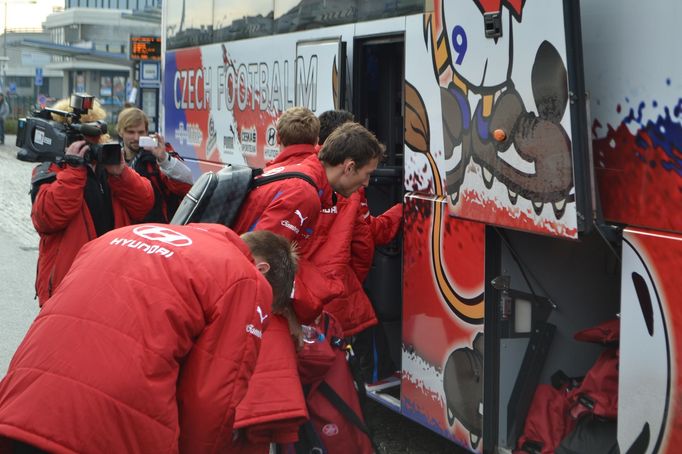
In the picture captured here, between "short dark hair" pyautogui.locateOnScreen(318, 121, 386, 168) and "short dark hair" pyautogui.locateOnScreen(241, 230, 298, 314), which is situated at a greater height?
"short dark hair" pyautogui.locateOnScreen(318, 121, 386, 168)

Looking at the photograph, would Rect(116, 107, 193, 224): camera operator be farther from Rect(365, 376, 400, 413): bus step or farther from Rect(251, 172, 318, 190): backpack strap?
Rect(365, 376, 400, 413): bus step

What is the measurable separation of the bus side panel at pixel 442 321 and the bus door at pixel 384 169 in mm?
536

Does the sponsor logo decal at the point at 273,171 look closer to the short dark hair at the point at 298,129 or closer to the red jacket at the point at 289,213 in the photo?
the red jacket at the point at 289,213

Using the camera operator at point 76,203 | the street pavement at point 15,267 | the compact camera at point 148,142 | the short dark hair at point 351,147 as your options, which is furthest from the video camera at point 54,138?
the street pavement at point 15,267

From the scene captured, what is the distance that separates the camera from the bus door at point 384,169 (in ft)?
19.6

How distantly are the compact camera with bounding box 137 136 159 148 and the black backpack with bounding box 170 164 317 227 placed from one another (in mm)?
1400

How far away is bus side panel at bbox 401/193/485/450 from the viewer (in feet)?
15.9

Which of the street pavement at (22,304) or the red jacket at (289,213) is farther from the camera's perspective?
the street pavement at (22,304)

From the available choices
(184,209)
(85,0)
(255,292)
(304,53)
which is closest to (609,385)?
(184,209)

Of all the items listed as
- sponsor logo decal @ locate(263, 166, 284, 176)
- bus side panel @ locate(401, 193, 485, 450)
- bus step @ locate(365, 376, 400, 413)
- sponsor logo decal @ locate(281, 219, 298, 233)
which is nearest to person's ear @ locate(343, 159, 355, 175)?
sponsor logo decal @ locate(263, 166, 284, 176)

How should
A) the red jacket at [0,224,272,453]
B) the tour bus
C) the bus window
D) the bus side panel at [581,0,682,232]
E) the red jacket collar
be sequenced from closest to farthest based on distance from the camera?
1. the red jacket at [0,224,272,453]
2. the bus side panel at [581,0,682,232]
3. the tour bus
4. the red jacket collar
5. the bus window

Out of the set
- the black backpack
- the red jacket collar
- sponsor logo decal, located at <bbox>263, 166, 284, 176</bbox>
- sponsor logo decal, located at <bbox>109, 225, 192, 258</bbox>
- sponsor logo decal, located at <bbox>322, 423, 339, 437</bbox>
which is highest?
the red jacket collar

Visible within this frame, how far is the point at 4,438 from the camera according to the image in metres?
2.49

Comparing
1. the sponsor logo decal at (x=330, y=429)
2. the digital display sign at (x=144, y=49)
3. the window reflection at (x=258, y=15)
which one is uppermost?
the digital display sign at (x=144, y=49)
